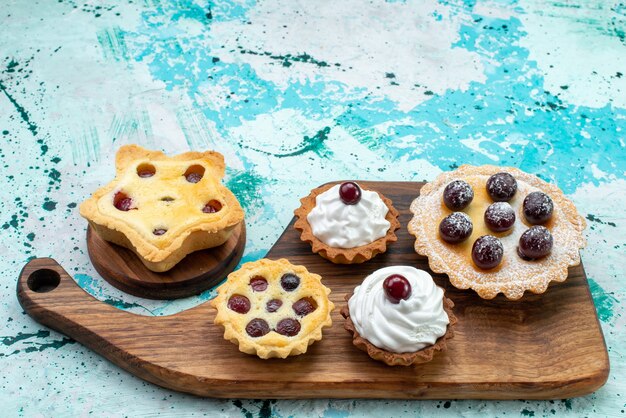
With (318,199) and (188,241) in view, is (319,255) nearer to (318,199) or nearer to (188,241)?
(318,199)

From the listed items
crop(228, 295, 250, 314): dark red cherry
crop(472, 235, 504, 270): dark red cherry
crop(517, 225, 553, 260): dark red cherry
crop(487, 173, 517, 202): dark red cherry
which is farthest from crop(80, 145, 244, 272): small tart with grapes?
crop(517, 225, 553, 260): dark red cherry

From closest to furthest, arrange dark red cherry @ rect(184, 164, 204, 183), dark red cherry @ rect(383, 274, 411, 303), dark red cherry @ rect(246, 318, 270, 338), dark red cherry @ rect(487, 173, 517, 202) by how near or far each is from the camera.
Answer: dark red cherry @ rect(383, 274, 411, 303) → dark red cherry @ rect(246, 318, 270, 338) → dark red cherry @ rect(487, 173, 517, 202) → dark red cherry @ rect(184, 164, 204, 183)

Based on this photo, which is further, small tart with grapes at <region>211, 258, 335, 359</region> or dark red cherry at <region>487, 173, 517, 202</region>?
dark red cherry at <region>487, 173, 517, 202</region>

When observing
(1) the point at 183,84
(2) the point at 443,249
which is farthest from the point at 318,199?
(1) the point at 183,84

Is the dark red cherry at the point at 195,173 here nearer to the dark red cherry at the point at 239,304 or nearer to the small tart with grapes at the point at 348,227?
the small tart with grapes at the point at 348,227

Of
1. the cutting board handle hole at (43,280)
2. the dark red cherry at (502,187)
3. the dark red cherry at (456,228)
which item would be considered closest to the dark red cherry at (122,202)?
the cutting board handle hole at (43,280)

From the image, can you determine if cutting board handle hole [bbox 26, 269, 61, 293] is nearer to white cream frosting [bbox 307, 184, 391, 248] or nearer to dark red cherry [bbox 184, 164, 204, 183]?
dark red cherry [bbox 184, 164, 204, 183]

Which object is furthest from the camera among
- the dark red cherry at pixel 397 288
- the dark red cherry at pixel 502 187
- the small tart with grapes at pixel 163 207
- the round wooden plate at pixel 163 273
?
the dark red cherry at pixel 502 187
